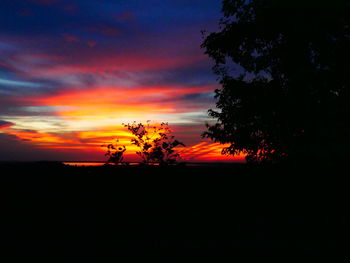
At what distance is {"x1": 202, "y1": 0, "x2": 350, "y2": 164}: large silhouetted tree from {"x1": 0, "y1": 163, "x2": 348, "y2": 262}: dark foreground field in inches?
94.7

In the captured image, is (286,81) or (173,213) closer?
(173,213)

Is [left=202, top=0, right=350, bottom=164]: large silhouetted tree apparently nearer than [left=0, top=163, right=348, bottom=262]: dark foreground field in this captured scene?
No

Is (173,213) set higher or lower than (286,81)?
lower

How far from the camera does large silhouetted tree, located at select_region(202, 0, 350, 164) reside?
57.5 feet

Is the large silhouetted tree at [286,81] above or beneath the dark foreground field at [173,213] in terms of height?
above

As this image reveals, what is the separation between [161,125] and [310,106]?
428 inches

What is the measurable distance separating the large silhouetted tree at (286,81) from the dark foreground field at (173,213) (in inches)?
94.7

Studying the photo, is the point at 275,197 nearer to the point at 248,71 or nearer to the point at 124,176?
the point at 124,176

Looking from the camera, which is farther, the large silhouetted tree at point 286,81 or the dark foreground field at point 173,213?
the large silhouetted tree at point 286,81

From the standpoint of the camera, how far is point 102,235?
9078 millimetres

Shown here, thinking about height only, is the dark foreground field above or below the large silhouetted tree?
below

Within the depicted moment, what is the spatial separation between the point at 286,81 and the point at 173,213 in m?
11.0

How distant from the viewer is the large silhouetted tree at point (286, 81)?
57.5 ft

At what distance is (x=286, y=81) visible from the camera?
19.2m
